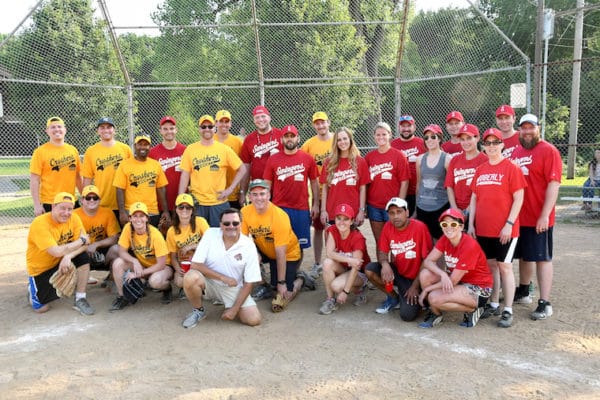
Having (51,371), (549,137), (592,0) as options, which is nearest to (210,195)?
(51,371)

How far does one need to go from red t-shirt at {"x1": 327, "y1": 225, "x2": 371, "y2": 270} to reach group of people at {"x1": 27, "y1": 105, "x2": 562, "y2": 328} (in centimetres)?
2

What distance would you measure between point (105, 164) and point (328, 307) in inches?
125

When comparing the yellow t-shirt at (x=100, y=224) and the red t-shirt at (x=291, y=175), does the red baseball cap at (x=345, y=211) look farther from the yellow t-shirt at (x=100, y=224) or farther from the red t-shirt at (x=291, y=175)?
the yellow t-shirt at (x=100, y=224)

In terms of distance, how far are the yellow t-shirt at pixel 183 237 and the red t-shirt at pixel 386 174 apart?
6.37ft

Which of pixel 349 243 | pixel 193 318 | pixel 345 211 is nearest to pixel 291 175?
pixel 345 211

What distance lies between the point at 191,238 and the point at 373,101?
699 cm

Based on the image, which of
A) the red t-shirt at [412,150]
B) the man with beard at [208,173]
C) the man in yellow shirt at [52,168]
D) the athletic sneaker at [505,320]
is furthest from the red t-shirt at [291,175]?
the athletic sneaker at [505,320]

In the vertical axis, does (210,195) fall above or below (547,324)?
above

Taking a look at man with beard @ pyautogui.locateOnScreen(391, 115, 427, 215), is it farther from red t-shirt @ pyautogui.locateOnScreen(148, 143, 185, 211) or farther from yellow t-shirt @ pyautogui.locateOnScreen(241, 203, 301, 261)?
red t-shirt @ pyautogui.locateOnScreen(148, 143, 185, 211)

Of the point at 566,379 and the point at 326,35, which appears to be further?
the point at 326,35

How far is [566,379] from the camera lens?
344cm

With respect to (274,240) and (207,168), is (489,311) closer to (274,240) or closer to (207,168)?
(274,240)

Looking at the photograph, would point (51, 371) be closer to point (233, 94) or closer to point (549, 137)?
point (233, 94)

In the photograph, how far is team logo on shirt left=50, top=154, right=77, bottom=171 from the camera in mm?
5969
